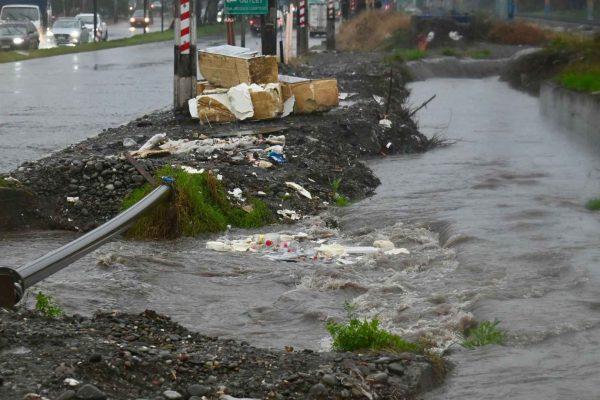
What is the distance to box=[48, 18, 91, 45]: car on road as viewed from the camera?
58031 millimetres

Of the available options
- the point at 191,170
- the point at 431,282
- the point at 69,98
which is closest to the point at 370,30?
the point at 69,98

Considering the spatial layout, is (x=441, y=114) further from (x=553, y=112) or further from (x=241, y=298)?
(x=241, y=298)

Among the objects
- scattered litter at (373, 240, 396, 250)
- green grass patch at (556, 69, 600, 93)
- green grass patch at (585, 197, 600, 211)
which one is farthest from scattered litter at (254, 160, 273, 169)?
green grass patch at (556, 69, 600, 93)

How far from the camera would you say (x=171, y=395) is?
618 centimetres

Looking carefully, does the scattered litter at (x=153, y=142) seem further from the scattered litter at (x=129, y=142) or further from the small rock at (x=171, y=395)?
the small rock at (x=171, y=395)

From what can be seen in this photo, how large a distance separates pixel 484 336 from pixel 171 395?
2856 mm

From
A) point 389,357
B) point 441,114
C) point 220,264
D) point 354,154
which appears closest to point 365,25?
point 441,114

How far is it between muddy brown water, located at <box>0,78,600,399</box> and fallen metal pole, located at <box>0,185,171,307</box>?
369mm

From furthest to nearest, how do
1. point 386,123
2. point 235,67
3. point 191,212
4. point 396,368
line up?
point 386,123 < point 235,67 < point 191,212 < point 396,368

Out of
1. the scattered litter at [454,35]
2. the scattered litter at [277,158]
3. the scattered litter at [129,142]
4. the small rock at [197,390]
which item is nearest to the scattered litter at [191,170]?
the scattered litter at [277,158]

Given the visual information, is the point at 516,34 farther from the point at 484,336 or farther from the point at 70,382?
the point at 70,382

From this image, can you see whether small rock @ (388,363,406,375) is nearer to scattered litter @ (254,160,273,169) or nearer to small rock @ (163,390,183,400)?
small rock @ (163,390,183,400)

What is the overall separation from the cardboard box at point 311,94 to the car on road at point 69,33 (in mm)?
40856

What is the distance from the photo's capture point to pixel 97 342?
6754mm
